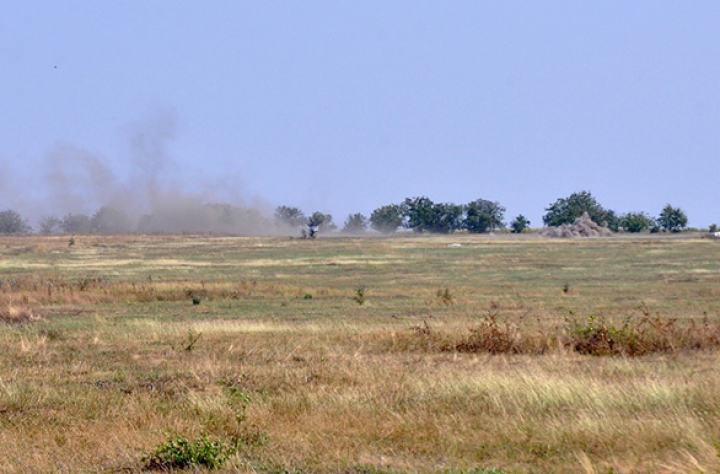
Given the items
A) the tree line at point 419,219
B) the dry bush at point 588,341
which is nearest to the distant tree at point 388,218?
the tree line at point 419,219

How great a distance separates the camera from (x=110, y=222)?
438 feet

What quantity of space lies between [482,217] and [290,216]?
31149mm

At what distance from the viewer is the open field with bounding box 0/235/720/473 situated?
30.8ft

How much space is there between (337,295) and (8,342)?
18.0m

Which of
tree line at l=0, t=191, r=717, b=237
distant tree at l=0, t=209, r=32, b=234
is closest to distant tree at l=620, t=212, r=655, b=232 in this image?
tree line at l=0, t=191, r=717, b=237

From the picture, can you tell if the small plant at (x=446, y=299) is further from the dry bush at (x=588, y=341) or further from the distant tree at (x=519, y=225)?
the distant tree at (x=519, y=225)

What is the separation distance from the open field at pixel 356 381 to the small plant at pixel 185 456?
0.11 metres

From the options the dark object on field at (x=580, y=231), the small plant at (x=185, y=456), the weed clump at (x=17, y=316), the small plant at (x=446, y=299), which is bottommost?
the small plant at (x=446, y=299)

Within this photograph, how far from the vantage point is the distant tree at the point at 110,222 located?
130 metres

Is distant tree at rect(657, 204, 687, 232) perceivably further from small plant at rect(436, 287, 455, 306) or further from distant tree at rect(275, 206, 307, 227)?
small plant at rect(436, 287, 455, 306)

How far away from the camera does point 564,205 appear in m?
149

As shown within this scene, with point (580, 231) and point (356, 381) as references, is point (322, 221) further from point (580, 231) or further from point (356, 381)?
point (356, 381)

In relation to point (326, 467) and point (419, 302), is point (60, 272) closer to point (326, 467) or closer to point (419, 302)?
point (419, 302)

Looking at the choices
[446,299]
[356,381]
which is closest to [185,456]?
[356,381]
